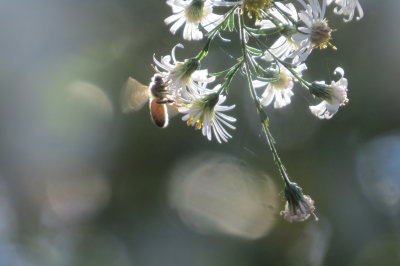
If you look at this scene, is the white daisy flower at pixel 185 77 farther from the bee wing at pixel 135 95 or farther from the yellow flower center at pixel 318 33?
the bee wing at pixel 135 95

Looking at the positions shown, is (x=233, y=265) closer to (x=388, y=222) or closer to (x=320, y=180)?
(x=320, y=180)

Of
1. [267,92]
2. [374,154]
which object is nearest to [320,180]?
[374,154]

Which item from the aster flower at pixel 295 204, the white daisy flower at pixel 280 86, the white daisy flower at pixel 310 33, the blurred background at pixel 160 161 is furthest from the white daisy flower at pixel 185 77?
the blurred background at pixel 160 161

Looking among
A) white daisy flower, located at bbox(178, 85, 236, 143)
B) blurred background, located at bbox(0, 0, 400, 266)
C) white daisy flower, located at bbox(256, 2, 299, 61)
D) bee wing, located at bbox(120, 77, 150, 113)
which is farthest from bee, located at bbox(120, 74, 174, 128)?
blurred background, located at bbox(0, 0, 400, 266)

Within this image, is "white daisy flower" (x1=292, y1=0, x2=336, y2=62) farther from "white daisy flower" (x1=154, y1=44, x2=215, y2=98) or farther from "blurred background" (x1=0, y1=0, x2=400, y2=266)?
"blurred background" (x1=0, y1=0, x2=400, y2=266)

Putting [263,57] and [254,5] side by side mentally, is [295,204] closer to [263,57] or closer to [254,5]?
[263,57]
